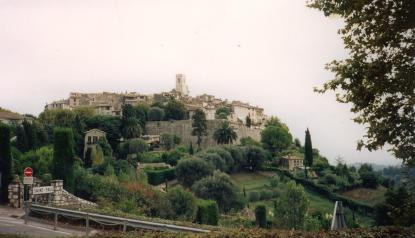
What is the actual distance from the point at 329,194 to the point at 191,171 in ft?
64.3

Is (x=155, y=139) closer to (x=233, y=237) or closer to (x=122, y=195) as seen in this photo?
(x=122, y=195)

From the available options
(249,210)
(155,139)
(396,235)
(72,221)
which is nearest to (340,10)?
(396,235)

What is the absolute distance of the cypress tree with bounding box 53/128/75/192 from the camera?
29.2 metres

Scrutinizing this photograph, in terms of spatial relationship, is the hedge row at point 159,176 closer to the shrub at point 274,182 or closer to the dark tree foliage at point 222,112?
the shrub at point 274,182

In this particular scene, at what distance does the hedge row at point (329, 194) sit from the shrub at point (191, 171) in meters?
16.2

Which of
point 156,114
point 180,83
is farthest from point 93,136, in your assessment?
point 180,83

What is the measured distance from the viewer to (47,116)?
97000mm

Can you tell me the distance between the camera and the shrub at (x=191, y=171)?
224ft

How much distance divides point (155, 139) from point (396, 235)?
97.1 metres

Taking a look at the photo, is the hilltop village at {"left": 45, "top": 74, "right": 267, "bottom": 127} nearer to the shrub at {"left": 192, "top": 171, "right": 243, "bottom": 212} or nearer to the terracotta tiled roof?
the terracotta tiled roof

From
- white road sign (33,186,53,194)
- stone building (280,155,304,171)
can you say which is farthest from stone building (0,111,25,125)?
white road sign (33,186,53,194)

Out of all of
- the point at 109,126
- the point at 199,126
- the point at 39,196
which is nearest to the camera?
the point at 39,196

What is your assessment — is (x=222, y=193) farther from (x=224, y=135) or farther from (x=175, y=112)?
(x=175, y=112)

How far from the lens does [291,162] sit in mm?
91562
